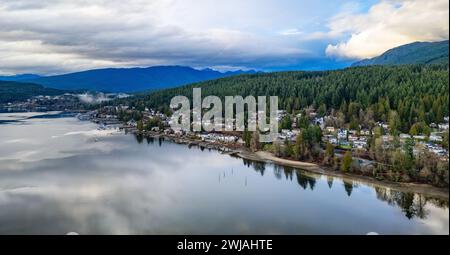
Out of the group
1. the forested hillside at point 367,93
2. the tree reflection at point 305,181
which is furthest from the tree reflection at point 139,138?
the tree reflection at point 305,181

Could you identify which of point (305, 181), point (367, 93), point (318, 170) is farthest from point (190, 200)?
point (367, 93)

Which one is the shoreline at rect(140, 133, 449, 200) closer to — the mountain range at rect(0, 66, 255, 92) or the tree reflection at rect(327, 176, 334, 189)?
the tree reflection at rect(327, 176, 334, 189)

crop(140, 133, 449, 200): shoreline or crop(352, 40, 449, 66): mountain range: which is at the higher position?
crop(352, 40, 449, 66): mountain range

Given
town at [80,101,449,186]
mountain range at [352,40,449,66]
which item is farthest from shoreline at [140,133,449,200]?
mountain range at [352,40,449,66]

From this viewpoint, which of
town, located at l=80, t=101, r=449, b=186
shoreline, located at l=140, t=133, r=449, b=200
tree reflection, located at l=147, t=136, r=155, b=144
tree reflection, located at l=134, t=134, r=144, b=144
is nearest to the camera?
shoreline, located at l=140, t=133, r=449, b=200
